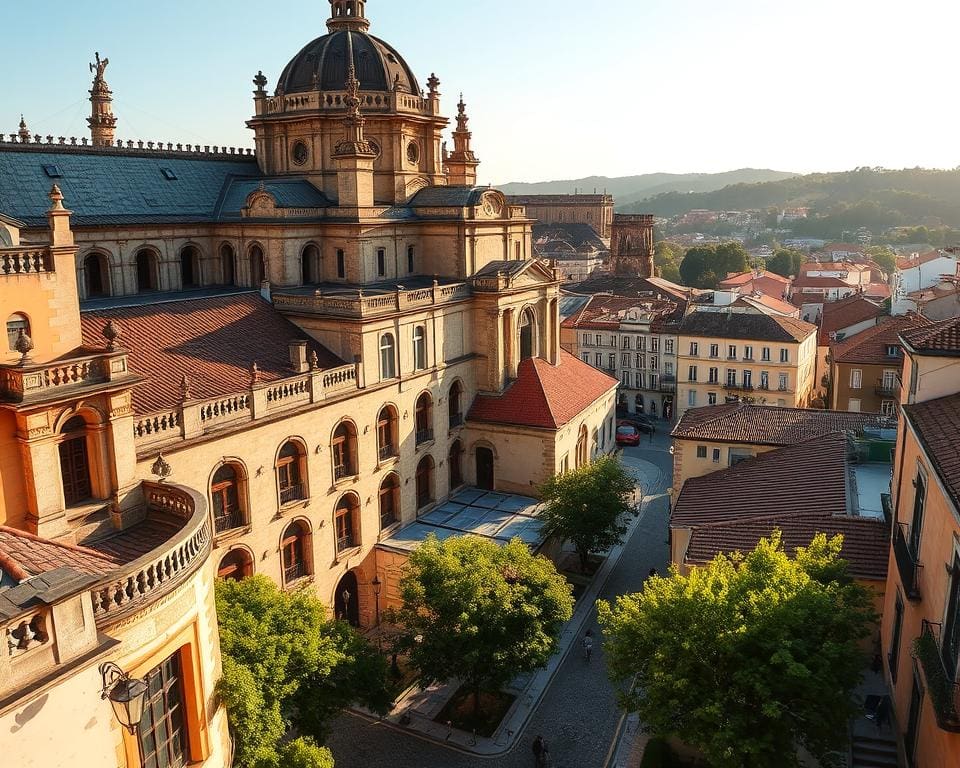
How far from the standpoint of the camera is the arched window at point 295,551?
1423 inches

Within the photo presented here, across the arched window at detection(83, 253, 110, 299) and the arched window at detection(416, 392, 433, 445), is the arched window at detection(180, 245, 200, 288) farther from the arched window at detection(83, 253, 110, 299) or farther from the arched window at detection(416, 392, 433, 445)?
Result: the arched window at detection(416, 392, 433, 445)

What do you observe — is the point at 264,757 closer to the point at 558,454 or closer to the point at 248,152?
the point at 558,454

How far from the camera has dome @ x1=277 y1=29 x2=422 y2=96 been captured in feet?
168

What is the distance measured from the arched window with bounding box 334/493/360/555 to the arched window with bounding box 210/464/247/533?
21.8ft

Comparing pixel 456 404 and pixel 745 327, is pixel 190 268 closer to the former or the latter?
pixel 456 404

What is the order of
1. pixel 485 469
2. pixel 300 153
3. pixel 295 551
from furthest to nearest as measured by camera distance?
pixel 300 153
pixel 485 469
pixel 295 551

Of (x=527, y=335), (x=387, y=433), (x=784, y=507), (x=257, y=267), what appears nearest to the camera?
(x=784, y=507)

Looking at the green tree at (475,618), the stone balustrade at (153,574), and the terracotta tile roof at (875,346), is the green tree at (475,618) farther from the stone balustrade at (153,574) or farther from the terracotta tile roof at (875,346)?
the terracotta tile roof at (875,346)

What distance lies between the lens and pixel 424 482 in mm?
46562

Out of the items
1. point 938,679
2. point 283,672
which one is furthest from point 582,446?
point 938,679

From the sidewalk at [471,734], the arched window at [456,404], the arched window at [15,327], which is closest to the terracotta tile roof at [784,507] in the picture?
the sidewalk at [471,734]

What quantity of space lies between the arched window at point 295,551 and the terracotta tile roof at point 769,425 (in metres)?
19.2

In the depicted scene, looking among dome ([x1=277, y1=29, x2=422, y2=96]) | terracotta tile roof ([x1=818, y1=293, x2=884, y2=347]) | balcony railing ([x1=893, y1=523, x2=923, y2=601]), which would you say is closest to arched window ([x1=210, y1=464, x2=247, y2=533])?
balcony railing ([x1=893, y1=523, x2=923, y2=601])

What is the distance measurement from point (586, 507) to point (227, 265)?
82.9ft
